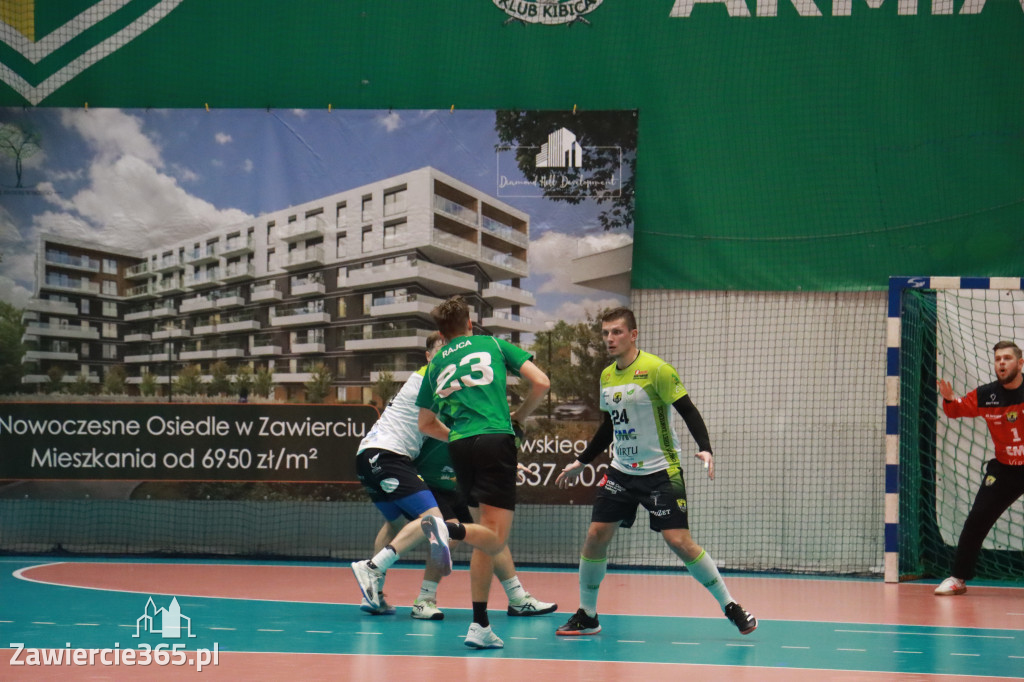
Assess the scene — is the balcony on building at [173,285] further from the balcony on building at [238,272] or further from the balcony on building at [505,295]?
the balcony on building at [505,295]

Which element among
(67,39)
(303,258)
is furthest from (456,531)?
(67,39)

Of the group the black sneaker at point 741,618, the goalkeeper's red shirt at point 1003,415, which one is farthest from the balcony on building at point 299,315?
the goalkeeper's red shirt at point 1003,415

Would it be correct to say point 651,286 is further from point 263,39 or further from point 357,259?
point 263,39

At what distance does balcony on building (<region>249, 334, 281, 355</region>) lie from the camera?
11555 mm

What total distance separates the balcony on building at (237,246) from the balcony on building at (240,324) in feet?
2.23

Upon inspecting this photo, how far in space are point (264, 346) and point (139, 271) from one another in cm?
161

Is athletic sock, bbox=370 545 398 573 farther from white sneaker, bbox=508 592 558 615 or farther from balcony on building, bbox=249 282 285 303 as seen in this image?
balcony on building, bbox=249 282 285 303

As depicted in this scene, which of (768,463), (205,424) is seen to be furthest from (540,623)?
(205,424)

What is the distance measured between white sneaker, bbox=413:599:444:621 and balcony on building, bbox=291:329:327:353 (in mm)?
4279

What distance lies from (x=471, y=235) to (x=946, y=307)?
199 inches

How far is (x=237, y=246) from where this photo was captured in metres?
11.6

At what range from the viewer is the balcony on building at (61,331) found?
11469 mm

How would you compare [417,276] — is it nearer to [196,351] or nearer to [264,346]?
[264,346]

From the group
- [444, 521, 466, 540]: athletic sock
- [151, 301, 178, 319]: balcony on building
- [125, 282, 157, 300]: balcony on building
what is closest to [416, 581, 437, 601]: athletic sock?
[444, 521, 466, 540]: athletic sock
